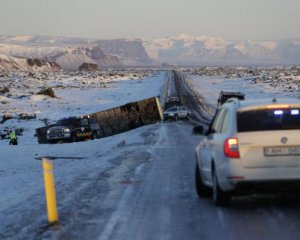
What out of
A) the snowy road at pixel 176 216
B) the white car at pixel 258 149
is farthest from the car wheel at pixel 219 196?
the snowy road at pixel 176 216

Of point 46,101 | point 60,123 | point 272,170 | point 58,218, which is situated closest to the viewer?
point 272,170

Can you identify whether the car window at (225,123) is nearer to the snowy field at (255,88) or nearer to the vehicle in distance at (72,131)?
the vehicle in distance at (72,131)

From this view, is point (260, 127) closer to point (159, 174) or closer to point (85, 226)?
point (85, 226)

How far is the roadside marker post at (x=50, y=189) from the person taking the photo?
340 inches

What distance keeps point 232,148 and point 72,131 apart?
913 inches

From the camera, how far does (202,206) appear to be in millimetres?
9945

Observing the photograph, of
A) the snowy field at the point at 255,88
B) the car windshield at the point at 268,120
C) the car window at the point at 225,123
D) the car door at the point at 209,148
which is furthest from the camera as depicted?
the snowy field at the point at 255,88

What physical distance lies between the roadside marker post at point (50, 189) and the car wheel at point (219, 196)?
2.37 m

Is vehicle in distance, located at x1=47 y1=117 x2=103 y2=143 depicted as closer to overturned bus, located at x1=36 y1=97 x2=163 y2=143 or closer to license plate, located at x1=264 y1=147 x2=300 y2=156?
overturned bus, located at x1=36 y1=97 x2=163 y2=143

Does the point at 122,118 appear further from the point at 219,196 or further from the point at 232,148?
the point at 232,148

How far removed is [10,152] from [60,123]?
696cm

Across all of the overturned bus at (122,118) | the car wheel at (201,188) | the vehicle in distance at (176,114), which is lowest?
the vehicle in distance at (176,114)

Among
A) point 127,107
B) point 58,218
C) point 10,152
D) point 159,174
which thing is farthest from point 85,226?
point 127,107

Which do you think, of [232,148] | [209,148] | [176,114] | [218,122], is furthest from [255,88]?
[232,148]
